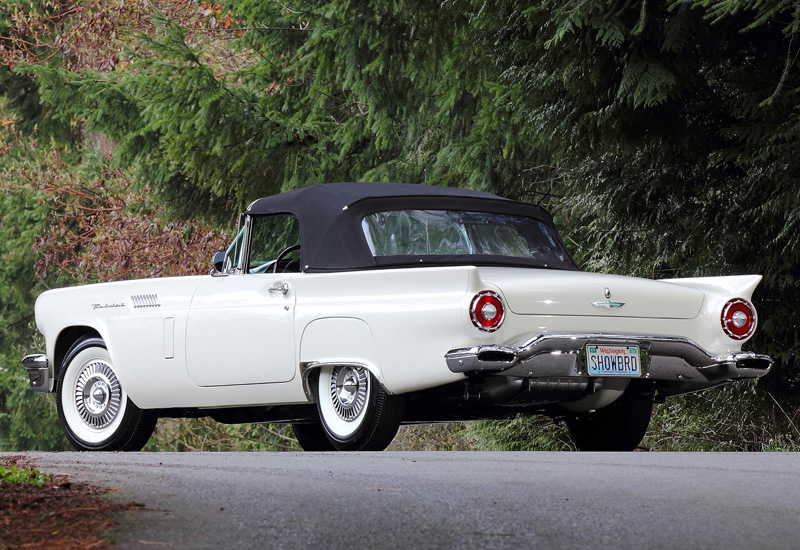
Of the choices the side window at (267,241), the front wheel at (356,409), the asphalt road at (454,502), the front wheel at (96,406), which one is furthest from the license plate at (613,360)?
the front wheel at (96,406)

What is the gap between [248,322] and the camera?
8859 mm

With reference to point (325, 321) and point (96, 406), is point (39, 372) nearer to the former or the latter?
point (96, 406)

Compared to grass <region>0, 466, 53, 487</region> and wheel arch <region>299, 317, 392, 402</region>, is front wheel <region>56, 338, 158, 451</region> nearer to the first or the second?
wheel arch <region>299, 317, 392, 402</region>

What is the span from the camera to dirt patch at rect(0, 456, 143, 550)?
448cm

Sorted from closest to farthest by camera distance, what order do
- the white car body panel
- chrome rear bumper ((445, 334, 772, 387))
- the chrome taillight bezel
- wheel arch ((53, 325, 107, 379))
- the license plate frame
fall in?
chrome rear bumper ((445, 334, 772, 387)) < the white car body panel < the license plate frame < the chrome taillight bezel < wheel arch ((53, 325, 107, 379))

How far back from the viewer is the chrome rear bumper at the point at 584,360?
7.63 meters

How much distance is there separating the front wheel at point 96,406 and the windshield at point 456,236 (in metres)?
2.35

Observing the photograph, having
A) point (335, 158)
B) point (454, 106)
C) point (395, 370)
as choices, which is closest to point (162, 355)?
point (395, 370)

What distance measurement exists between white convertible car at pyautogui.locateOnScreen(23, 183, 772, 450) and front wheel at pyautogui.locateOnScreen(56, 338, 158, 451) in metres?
0.01

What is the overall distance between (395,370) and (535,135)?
172 inches

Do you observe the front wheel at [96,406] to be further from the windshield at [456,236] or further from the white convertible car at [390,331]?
the windshield at [456,236]

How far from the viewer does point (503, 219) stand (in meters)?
9.23

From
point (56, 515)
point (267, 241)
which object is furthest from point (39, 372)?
point (56, 515)

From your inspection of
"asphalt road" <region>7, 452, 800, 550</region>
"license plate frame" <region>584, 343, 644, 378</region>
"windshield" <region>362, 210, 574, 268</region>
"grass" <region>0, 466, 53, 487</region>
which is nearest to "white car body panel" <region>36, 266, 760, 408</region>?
"license plate frame" <region>584, 343, 644, 378</region>
